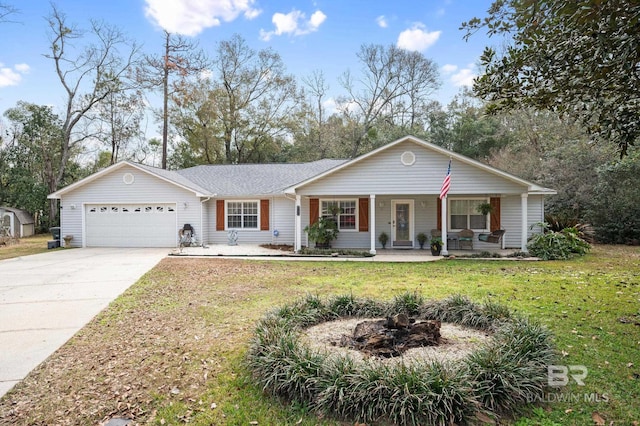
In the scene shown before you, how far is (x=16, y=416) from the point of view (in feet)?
10.6

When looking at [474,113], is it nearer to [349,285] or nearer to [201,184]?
[201,184]

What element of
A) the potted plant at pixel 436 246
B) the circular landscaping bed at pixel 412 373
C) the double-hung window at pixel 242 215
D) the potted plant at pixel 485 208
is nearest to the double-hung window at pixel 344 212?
the double-hung window at pixel 242 215

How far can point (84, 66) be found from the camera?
26.3 metres

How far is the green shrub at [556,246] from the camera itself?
39.4 feet

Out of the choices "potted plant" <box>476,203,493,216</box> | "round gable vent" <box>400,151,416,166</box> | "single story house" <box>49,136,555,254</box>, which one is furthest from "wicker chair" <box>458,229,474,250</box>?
"round gable vent" <box>400,151,416,166</box>

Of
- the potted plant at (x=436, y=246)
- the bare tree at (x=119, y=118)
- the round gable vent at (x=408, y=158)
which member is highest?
the bare tree at (x=119, y=118)

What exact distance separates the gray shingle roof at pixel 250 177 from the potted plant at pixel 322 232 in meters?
2.41

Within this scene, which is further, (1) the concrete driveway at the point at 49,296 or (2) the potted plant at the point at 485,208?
(2) the potted plant at the point at 485,208

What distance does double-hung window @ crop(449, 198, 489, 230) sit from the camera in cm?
1468

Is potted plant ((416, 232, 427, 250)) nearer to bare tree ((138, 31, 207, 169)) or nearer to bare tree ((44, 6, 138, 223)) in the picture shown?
bare tree ((138, 31, 207, 169))

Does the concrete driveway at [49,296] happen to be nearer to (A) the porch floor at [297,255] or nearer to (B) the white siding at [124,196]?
(A) the porch floor at [297,255]

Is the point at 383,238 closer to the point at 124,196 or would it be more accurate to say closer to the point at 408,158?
the point at 408,158

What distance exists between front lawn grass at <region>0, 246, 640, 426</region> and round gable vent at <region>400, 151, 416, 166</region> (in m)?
5.11

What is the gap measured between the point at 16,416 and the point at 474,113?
105 ft
